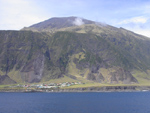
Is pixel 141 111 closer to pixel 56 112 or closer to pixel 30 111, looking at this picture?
pixel 56 112

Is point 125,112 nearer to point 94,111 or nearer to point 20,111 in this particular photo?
point 94,111

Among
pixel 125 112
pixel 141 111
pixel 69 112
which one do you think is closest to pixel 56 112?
pixel 69 112

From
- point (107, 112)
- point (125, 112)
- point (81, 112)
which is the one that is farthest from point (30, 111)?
point (125, 112)

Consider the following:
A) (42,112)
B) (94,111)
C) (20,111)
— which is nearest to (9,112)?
(20,111)

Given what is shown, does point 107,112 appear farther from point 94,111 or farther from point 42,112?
point 42,112

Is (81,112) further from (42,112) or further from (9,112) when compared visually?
(9,112)
